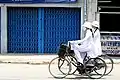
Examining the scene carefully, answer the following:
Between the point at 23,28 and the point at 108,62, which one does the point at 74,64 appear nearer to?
the point at 108,62

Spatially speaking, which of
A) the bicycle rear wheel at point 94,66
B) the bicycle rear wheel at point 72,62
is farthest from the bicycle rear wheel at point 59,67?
the bicycle rear wheel at point 94,66

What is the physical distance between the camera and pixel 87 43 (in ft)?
37.7

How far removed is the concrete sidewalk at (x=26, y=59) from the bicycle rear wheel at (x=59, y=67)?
4047 mm

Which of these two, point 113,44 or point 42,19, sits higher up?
point 42,19

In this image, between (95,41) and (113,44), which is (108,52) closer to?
(113,44)

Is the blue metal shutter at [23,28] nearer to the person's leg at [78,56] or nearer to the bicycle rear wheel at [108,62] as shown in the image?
the bicycle rear wheel at [108,62]

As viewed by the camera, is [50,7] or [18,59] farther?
[50,7]

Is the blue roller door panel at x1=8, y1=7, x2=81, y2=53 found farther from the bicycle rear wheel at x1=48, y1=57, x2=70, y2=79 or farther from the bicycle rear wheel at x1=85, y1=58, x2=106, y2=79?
the bicycle rear wheel at x1=85, y1=58, x2=106, y2=79

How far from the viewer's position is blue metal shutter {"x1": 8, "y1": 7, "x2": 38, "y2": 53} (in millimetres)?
18031

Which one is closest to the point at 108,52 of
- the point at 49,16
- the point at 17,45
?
the point at 49,16

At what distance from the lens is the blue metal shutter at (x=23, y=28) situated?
18031 mm

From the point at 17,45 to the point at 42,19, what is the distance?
187cm

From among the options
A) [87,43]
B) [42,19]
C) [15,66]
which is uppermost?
[42,19]

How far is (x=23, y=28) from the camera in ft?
59.3
